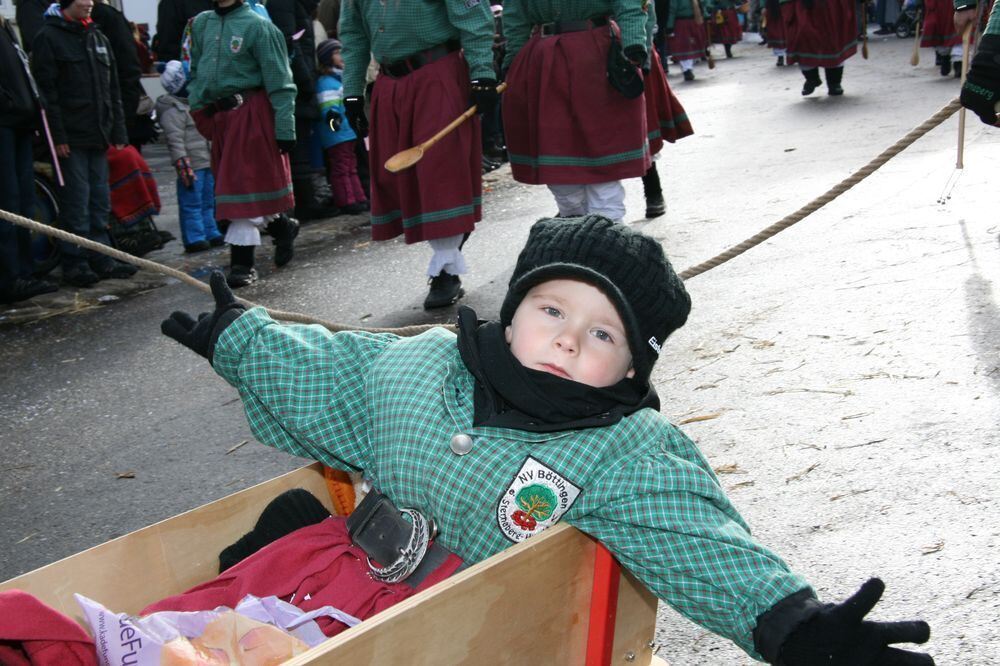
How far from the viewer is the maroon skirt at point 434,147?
5176mm

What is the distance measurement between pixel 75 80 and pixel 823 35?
7635 mm

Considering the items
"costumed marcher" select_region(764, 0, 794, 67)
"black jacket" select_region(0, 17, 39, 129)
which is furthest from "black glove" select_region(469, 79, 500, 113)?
"costumed marcher" select_region(764, 0, 794, 67)

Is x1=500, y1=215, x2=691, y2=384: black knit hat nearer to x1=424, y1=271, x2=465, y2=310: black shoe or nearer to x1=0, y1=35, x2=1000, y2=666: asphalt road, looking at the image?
x1=0, y1=35, x2=1000, y2=666: asphalt road

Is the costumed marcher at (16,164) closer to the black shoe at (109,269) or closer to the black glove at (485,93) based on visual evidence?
the black shoe at (109,269)

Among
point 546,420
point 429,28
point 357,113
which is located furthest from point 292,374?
point 357,113

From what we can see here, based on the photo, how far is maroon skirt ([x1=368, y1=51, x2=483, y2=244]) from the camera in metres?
5.18

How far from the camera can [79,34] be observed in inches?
258

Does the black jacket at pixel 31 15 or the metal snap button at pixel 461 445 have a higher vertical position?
the black jacket at pixel 31 15

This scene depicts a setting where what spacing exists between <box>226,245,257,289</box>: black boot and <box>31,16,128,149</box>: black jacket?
1.13 m

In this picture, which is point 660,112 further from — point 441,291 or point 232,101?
point 232,101

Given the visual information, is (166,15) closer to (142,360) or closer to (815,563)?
(142,360)

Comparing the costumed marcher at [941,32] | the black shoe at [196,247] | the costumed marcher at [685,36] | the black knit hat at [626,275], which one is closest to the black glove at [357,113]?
the black shoe at [196,247]

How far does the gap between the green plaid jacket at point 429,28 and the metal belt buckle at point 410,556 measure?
3.48m

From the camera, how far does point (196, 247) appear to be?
7.90m
